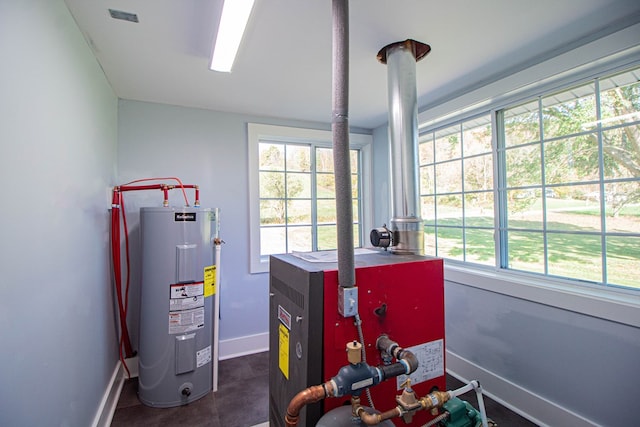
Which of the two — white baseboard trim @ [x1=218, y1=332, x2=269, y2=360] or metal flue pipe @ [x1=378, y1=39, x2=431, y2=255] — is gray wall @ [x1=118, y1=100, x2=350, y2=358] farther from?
metal flue pipe @ [x1=378, y1=39, x2=431, y2=255]

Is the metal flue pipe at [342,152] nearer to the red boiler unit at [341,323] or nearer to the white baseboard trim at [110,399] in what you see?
the red boiler unit at [341,323]

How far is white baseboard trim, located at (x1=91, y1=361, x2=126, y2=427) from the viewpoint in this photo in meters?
1.66

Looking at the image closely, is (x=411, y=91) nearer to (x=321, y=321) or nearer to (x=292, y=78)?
(x=292, y=78)

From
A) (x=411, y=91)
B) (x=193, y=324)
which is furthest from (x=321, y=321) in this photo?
(x=193, y=324)

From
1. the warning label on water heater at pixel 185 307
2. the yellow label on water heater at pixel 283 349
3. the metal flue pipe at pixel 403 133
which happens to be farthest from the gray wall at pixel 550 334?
the warning label on water heater at pixel 185 307

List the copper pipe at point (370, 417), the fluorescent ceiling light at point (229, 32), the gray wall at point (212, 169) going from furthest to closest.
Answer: the gray wall at point (212, 169)
the fluorescent ceiling light at point (229, 32)
the copper pipe at point (370, 417)

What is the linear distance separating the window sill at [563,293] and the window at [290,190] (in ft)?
4.61

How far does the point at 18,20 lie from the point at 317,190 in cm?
249

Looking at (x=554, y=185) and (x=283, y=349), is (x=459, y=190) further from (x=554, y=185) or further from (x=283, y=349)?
(x=283, y=349)

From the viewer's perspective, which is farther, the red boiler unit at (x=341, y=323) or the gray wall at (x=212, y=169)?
the gray wall at (x=212, y=169)

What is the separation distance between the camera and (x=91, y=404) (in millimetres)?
1543

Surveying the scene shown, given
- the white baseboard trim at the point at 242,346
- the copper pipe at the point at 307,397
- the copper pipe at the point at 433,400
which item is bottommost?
the white baseboard trim at the point at 242,346

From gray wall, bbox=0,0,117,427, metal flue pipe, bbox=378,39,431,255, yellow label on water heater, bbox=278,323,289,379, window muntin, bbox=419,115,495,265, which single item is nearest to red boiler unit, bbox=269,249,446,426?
yellow label on water heater, bbox=278,323,289,379

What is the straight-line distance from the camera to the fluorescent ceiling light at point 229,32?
1.25 meters
